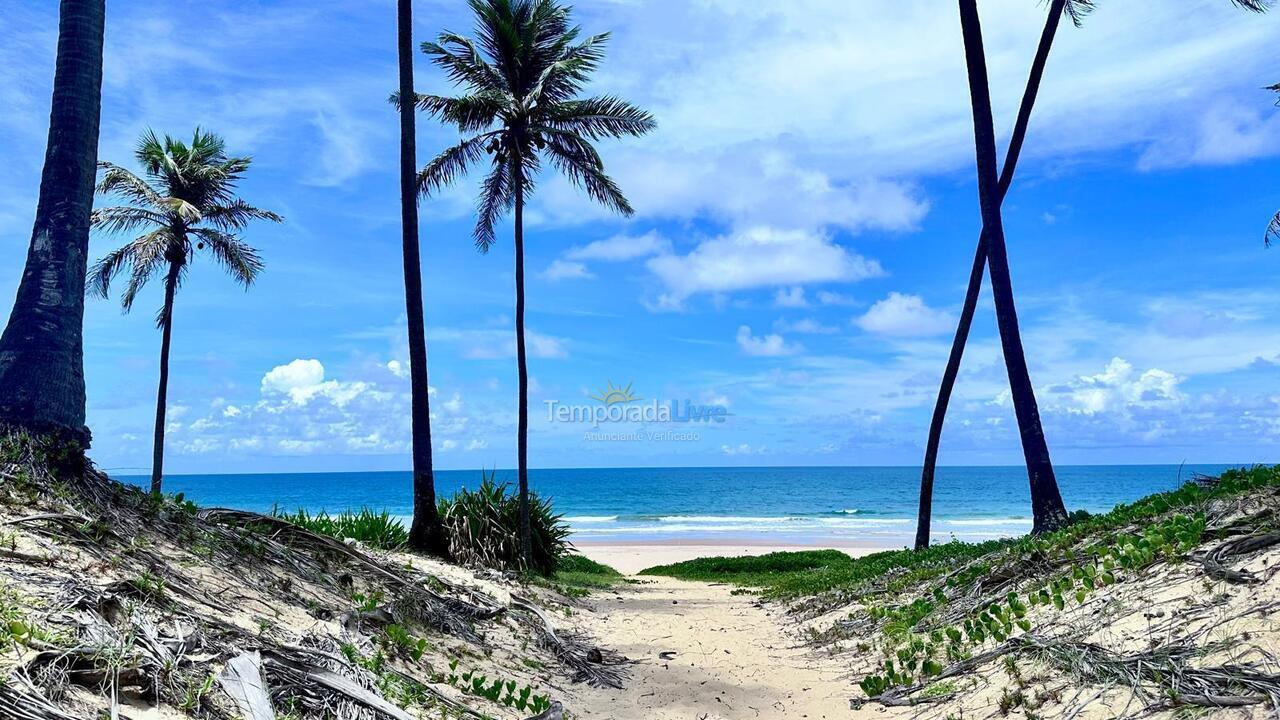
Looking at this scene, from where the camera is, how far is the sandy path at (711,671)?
5.61 metres

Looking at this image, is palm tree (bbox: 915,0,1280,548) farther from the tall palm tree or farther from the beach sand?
the beach sand

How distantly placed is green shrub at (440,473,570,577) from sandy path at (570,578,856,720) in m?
3.78

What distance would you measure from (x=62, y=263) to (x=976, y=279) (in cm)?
1373

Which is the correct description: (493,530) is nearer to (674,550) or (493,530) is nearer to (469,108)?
(469,108)

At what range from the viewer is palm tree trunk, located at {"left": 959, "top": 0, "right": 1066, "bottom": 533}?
1048 centimetres

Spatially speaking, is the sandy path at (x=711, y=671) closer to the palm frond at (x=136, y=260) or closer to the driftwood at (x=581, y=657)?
the driftwood at (x=581, y=657)

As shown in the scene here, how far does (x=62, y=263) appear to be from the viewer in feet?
21.0

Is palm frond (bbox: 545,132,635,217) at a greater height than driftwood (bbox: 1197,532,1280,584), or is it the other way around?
palm frond (bbox: 545,132,635,217)

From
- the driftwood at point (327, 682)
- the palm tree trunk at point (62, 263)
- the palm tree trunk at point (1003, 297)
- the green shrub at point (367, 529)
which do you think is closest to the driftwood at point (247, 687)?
the driftwood at point (327, 682)

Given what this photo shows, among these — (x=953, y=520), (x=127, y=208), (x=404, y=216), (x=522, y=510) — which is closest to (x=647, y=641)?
(x=522, y=510)

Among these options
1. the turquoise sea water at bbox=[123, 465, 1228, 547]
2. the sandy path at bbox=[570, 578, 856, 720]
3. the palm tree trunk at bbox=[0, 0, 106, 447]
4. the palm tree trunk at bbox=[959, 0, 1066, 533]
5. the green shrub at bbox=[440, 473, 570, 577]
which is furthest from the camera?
the turquoise sea water at bbox=[123, 465, 1228, 547]

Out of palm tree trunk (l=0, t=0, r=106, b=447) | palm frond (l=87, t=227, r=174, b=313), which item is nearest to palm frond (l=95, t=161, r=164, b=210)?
palm frond (l=87, t=227, r=174, b=313)

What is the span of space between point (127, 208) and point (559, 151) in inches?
462

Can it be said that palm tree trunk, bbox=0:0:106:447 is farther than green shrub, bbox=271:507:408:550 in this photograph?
No
